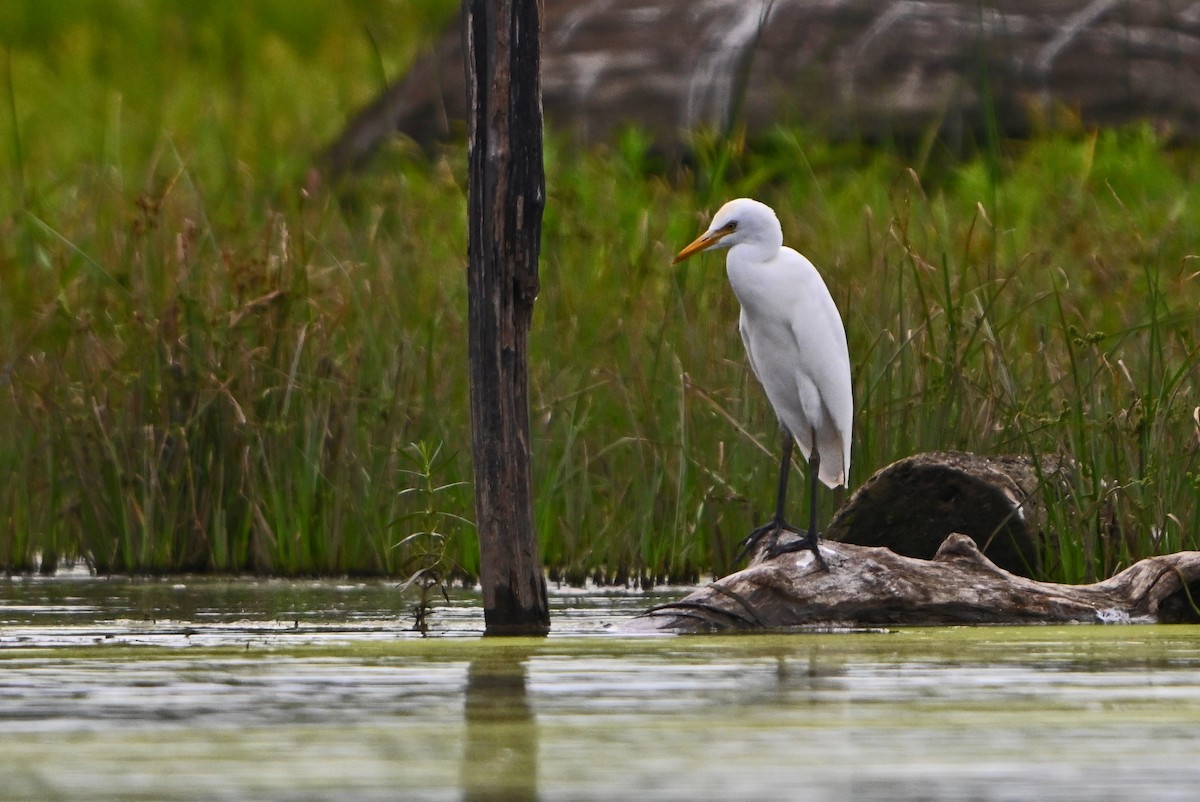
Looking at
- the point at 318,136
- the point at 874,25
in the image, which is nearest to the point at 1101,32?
the point at 874,25

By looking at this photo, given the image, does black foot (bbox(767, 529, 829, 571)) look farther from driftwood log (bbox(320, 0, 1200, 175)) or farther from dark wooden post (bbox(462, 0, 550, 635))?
driftwood log (bbox(320, 0, 1200, 175))

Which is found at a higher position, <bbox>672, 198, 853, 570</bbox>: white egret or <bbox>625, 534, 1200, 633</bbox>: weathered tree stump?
<bbox>672, 198, 853, 570</bbox>: white egret

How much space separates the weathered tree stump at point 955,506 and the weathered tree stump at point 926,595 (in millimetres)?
464

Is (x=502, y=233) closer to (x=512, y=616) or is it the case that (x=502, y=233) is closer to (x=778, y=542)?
(x=512, y=616)

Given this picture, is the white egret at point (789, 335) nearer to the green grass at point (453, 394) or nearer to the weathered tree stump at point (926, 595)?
the green grass at point (453, 394)

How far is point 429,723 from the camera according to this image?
432 cm

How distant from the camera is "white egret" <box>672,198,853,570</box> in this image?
24.2 feet

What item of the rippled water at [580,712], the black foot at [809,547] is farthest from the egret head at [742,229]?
the rippled water at [580,712]

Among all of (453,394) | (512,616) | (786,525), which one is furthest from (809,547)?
(453,394)

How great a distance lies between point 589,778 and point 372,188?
8834 millimetres

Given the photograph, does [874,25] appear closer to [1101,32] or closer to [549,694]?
[1101,32]

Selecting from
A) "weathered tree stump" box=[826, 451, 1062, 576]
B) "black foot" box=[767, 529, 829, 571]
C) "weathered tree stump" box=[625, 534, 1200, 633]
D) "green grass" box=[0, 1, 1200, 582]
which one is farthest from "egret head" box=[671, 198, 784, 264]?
Result: "weathered tree stump" box=[625, 534, 1200, 633]

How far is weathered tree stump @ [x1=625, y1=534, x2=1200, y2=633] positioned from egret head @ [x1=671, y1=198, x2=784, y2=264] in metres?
1.31

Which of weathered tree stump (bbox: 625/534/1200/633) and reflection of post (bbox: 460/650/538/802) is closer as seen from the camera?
reflection of post (bbox: 460/650/538/802)
